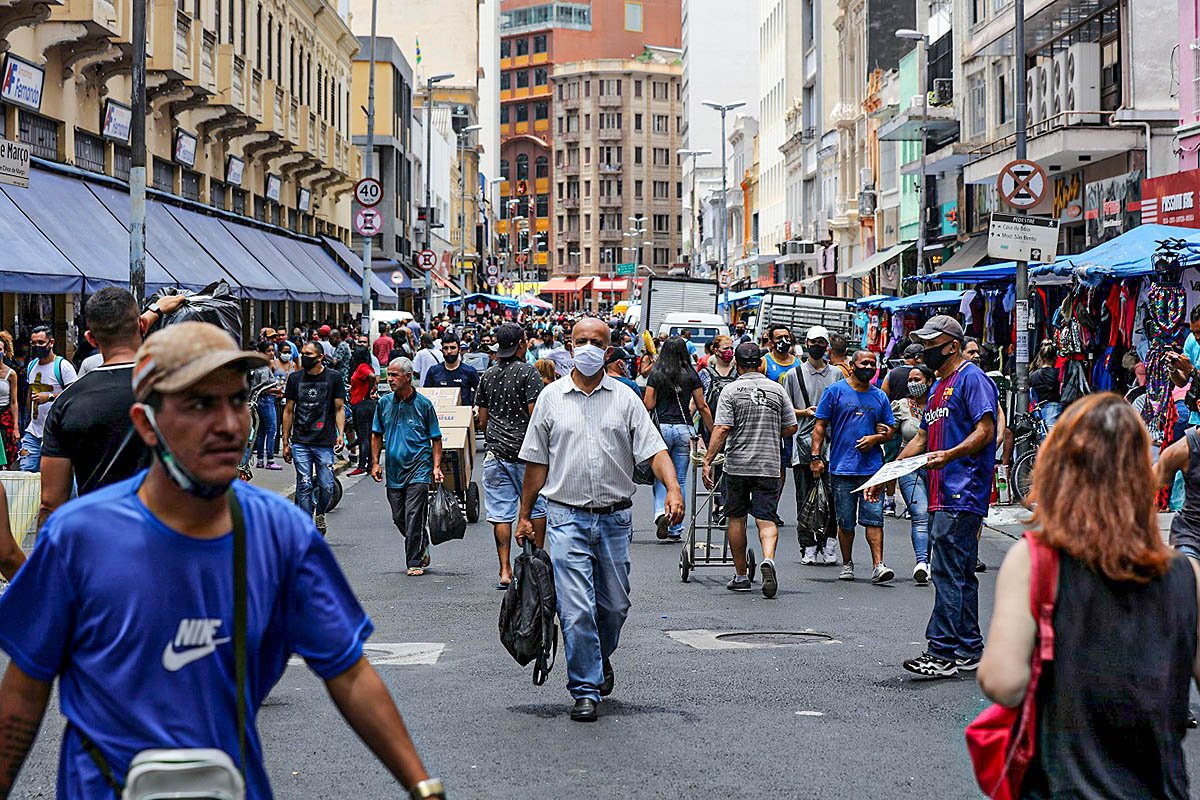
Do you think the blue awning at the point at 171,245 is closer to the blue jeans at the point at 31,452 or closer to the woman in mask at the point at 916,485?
the blue jeans at the point at 31,452

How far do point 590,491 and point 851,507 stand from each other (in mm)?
5101

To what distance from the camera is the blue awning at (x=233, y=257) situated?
107 ft

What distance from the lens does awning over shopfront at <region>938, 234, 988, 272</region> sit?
130 ft

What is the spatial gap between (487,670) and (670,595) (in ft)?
10.1

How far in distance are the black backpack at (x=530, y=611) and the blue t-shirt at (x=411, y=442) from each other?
16.6ft

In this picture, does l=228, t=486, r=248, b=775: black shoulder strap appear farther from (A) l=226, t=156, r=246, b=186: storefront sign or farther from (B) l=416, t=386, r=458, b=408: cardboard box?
(A) l=226, t=156, r=246, b=186: storefront sign

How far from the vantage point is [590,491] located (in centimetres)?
828

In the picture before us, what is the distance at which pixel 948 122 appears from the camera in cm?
4569

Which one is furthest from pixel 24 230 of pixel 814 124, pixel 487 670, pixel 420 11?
pixel 420 11

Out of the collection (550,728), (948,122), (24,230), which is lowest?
(550,728)

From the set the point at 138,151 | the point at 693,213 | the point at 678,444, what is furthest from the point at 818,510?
the point at 693,213

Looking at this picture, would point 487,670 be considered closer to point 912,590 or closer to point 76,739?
point 912,590

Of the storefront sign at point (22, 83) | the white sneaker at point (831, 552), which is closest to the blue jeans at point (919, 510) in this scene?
the white sneaker at point (831, 552)

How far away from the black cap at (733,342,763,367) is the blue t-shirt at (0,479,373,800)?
899cm
